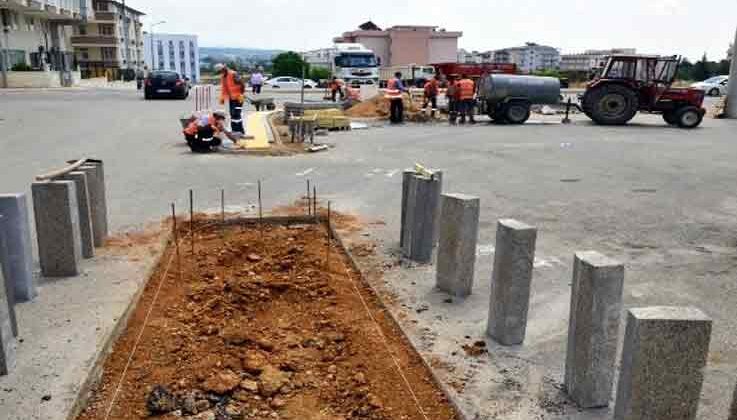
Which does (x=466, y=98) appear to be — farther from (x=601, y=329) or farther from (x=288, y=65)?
(x=288, y=65)

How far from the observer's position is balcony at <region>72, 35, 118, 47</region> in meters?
89.6

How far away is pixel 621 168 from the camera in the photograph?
1264cm

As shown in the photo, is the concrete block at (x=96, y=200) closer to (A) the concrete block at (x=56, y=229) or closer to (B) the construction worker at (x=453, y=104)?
(A) the concrete block at (x=56, y=229)

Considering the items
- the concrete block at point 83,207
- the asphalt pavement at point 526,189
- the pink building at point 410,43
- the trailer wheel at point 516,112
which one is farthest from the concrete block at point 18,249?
the pink building at point 410,43

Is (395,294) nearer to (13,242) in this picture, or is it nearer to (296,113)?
(13,242)

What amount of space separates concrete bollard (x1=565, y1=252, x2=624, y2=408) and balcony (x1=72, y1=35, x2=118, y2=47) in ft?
323

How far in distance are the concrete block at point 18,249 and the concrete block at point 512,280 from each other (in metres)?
3.60

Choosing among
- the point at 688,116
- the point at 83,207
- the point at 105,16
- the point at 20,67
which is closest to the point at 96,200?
the point at 83,207

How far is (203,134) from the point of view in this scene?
13.3 m

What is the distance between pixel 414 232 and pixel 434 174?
1.97ft

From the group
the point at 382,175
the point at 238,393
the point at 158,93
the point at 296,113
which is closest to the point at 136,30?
the point at 158,93

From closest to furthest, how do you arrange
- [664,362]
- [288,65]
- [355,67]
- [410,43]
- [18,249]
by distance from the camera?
[664,362]
[18,249]
[355,67]
[288,65]
[410,43]

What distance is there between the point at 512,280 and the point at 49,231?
3.94 m

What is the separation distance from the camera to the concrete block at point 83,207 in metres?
5.89
